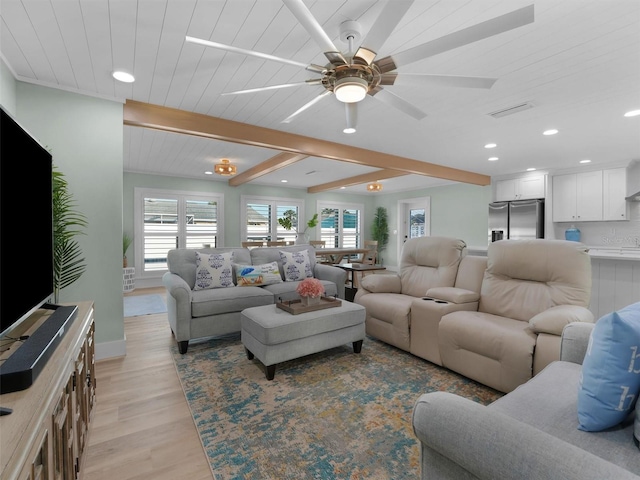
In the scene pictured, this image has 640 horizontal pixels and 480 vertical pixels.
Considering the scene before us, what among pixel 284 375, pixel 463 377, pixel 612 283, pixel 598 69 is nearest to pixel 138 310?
pixel 284 375

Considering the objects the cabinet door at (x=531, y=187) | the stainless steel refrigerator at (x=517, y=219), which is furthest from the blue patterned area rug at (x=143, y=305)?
the cabinet door at (x=531, y=187)

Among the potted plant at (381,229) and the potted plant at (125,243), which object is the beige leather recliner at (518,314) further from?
the potted plant at (381,229)

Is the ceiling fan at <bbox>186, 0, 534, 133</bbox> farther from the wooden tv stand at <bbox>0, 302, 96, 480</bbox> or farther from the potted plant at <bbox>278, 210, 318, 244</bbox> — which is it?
the potted plant at <bbox>278, 210, 318, 244</bbox>

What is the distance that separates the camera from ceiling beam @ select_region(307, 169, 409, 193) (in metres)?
5.86

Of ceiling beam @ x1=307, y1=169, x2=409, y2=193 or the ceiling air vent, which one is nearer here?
the ceiling air vent

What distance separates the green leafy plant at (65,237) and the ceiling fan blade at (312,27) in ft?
6.80

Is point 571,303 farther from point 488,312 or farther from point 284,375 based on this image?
point 284,375

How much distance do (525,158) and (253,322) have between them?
202 inches

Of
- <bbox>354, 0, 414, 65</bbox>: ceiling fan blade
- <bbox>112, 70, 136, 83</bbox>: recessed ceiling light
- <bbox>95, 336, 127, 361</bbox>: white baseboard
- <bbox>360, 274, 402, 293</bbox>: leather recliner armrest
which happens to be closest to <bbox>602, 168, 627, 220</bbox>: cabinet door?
<bbox>360, 274, 402, 293</bbox>: leather recliner armrest

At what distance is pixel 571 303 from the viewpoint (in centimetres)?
221

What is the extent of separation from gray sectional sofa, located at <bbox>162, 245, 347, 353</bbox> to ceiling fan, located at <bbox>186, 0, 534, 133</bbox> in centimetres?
197

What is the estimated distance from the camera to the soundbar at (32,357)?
2.77ft

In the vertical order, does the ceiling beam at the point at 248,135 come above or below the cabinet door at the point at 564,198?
above

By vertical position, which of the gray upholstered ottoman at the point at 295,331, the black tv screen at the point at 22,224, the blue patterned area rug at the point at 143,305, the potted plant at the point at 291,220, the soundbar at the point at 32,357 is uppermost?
the potted plant at the point at 291,220
